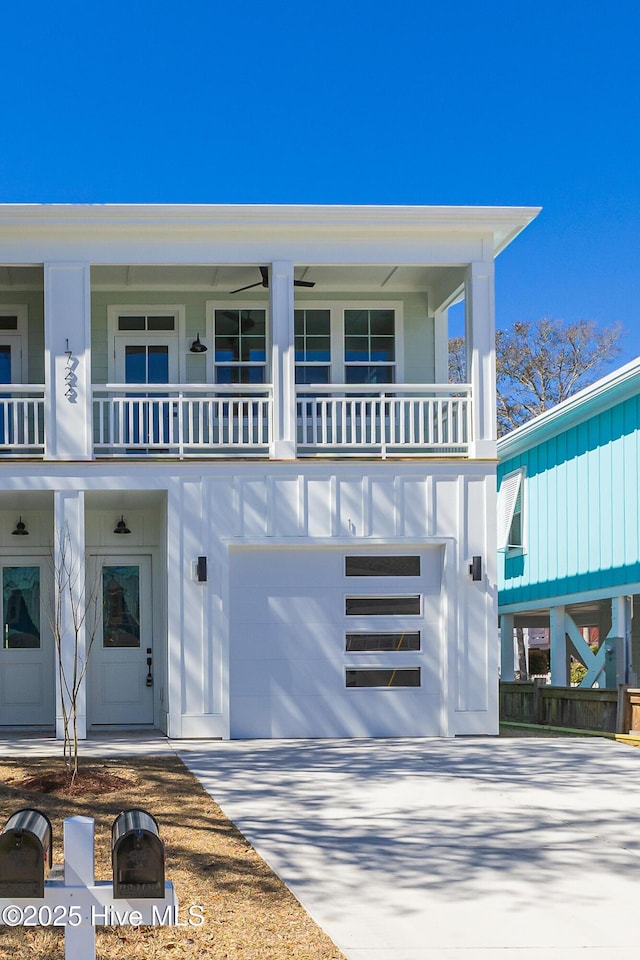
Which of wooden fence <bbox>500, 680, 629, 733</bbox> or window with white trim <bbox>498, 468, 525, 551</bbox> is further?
window with white trim <bbox>498, 468, 525, 551</bbox>

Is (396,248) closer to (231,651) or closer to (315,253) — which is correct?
(315,253)

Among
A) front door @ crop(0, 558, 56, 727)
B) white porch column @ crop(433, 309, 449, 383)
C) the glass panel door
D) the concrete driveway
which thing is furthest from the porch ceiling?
the concrete driveway

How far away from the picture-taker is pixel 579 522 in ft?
55.2

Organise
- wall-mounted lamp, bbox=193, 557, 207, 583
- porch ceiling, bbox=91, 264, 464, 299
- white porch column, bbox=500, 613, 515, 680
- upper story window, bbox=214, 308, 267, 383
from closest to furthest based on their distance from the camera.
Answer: wall-mounted lamp, bbox=193, 557, 207, 583 < porch ceiling, bbox=91, 264, 464, 299 < upper story window, bbox=214, 308, 267, 383 < white porch column, bbox=500, 613, 515, 680

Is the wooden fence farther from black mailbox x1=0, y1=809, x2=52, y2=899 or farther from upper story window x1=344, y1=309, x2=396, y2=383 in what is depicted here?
black mailbox x1=0, y1=809, x2=52, y2=899

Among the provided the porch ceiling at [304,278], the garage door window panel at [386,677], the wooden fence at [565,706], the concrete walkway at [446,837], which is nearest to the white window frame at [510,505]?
the wooden fence at [565,706]

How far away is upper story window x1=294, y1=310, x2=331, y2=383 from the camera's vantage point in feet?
52.1

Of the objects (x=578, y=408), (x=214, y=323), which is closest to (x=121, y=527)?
(x=214, y=323)

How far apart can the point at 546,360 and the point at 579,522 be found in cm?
1924

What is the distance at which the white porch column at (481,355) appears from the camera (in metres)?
14.1

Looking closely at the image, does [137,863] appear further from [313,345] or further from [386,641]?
[313,345]

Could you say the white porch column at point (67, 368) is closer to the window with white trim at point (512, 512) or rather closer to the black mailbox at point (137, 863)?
the window with white trim at point (512, 512)

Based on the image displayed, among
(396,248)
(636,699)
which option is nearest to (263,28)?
(396,248)

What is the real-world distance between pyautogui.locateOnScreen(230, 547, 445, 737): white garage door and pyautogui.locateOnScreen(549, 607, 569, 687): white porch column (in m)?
4.72
